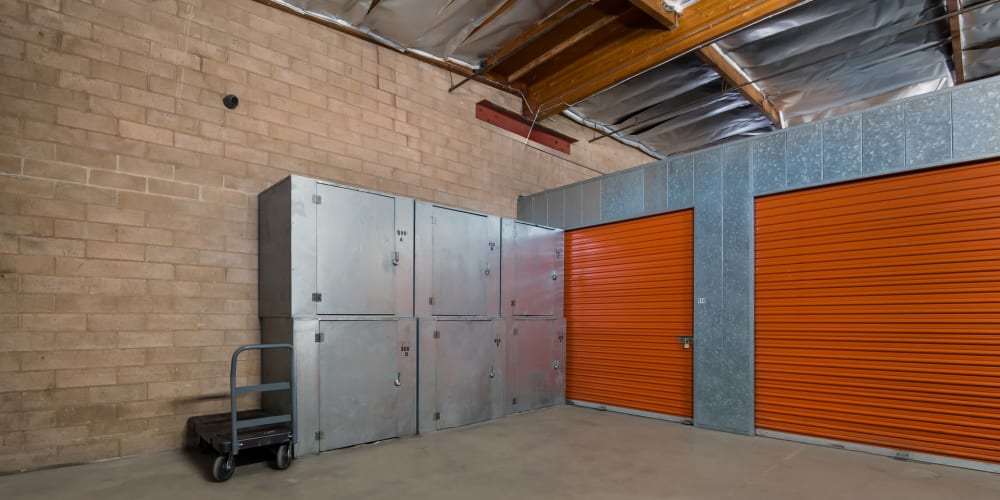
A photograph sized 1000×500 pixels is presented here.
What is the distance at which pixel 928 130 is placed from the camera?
4.19 m

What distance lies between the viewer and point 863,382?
14.7ft

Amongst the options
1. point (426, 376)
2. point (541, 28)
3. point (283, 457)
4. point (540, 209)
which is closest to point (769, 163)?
point (541, 28)

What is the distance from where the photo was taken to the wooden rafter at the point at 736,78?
6.01 metres

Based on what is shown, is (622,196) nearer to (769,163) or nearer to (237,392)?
(769,163)

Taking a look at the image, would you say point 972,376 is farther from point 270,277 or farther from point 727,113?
point 270,277

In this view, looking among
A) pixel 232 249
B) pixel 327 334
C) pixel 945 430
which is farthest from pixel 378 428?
pixel 945 430

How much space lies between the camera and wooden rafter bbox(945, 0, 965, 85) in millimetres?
4879

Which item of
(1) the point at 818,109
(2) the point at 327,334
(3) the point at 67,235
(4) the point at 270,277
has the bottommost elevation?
(2) the point at 327,334

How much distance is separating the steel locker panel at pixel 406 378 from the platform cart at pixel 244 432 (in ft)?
3.47

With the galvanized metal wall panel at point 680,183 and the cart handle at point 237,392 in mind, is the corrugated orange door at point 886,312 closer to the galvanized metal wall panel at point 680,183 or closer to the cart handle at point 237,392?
the galvanized metal wall panel at point 680,183

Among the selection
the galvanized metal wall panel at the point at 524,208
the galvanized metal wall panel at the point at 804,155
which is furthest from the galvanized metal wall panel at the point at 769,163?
the galvanized metal wall panel at the point at 524,208

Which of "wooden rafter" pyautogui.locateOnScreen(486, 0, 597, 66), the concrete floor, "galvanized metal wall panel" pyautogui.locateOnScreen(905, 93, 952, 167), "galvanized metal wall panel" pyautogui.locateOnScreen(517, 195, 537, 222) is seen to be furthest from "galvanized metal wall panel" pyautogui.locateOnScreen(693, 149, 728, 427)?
"galvanized metal wall panel" pyautogui.locateOnScreen(517, 195, 537, 222)

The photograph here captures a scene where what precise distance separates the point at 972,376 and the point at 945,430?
0.50 metres

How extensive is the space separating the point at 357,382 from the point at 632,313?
3501 millimetres
